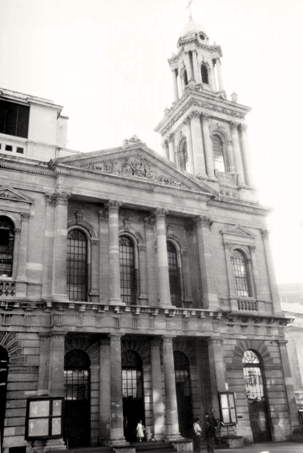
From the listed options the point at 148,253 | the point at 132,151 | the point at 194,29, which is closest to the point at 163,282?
the point at 148,253

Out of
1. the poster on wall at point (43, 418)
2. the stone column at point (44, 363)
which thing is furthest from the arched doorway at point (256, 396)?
the poster on wall at point (43, 418)

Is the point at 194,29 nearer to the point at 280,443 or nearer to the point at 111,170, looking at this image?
the point at 111,170

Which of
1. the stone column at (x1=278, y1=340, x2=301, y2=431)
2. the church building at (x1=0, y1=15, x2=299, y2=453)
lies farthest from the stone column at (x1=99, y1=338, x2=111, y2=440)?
the stone column at (x1=278, y1=340, x2=301, y2=431)

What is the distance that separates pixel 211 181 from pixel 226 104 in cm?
736

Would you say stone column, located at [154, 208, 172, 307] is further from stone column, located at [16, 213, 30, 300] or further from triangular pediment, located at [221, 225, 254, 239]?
stone column, located at [16, 213, 30, 300]

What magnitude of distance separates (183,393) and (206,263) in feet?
25.7

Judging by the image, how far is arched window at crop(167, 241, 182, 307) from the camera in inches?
1141

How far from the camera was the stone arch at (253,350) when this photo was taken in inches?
1105

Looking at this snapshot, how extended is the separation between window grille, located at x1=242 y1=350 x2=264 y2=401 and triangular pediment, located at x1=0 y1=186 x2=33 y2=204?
16.3m

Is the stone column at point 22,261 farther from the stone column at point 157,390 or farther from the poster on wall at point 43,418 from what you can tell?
the stone column at point 157,390

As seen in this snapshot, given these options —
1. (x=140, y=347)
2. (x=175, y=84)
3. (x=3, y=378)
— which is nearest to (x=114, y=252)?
(x=140, y=347)

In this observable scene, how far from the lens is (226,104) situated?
36219 millimetres

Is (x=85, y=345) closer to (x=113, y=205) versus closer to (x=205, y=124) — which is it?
(x=113, y=205)

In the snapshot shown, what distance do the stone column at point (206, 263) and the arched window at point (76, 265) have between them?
7284 millimetres
